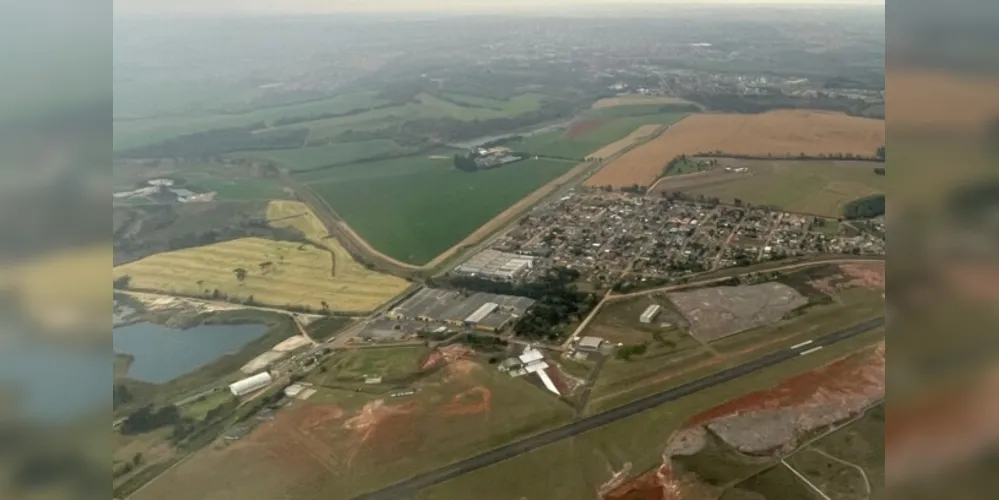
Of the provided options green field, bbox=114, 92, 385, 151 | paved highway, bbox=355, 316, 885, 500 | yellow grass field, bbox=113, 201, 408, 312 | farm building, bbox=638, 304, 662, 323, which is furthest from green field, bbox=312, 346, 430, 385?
green field, bbox=114, 92, 385, 151

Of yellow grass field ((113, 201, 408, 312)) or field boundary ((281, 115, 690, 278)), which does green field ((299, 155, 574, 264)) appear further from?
yellow grass field ((113, 201, 408, 312))

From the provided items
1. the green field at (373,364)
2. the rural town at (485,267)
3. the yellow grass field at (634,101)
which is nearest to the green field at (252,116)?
the rural town at (485,267)

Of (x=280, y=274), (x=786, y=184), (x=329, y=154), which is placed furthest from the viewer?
(x=329, y=154)

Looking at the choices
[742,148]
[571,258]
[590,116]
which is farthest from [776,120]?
[571,258]

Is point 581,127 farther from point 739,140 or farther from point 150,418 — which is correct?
point 150,418

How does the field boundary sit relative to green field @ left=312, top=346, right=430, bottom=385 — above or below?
above
